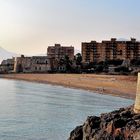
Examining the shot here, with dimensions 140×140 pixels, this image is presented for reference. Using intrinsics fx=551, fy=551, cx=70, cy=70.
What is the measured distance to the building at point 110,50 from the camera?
134000 millimetres

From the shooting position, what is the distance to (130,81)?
68.2 meters

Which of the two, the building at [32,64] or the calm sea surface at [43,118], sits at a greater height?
the building at [32,64]

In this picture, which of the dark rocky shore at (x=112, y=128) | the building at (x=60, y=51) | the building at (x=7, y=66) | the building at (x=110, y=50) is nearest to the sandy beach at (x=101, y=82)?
the building at (x=110, y=50)

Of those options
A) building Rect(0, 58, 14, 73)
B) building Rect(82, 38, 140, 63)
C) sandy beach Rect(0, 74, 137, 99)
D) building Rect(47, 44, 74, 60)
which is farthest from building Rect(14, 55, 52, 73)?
sandy beach Rect(0, 74, 137, 99)

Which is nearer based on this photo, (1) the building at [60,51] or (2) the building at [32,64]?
(2) the building at [32,64]

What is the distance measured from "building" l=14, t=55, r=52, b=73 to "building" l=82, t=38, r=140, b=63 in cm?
961

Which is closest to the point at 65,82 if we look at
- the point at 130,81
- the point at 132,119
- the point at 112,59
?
the point at 130,81

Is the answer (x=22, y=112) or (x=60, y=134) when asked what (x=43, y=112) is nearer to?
(x=22, y=112)

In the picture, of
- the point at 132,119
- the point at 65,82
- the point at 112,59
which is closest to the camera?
the point at 132,119

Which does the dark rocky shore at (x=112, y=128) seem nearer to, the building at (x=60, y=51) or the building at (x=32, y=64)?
the building at (x=32, y=64)

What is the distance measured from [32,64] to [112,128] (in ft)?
407

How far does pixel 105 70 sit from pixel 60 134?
82215 mm

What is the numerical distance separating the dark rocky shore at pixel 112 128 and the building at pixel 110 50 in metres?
110

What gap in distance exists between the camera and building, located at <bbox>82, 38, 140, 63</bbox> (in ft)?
440
